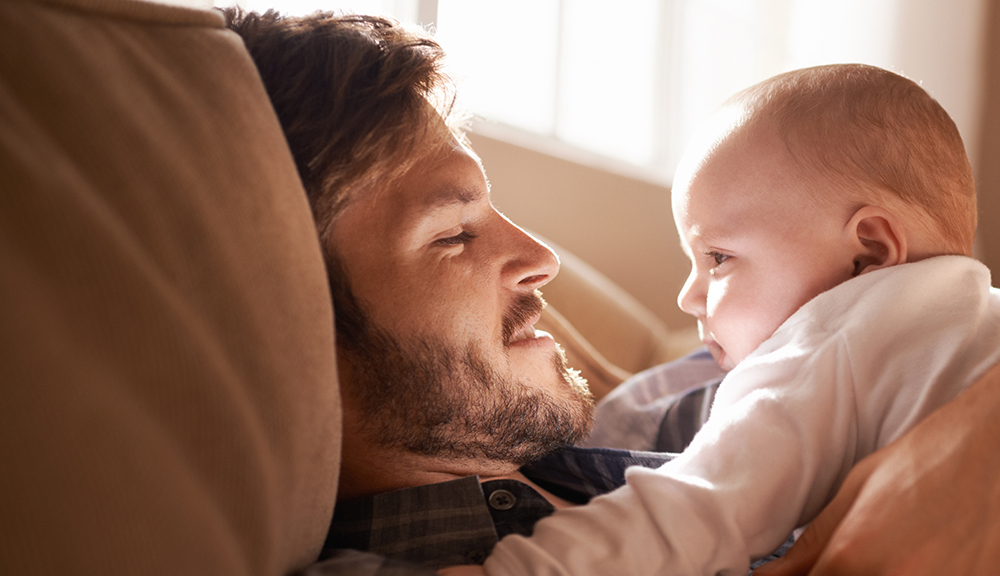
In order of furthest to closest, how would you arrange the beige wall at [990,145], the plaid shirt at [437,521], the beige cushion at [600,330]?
the beige wall at [990,145] < the beige cushion at [600,330] < the plaid shirt at [437,521]

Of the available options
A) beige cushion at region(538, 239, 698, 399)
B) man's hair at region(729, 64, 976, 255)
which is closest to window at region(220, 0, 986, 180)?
beige cushion at region(538, 239, 698, 399)

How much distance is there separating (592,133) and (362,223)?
2002mm

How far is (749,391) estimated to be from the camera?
28.1 inches

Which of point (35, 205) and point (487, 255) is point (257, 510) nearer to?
point (35, 205)

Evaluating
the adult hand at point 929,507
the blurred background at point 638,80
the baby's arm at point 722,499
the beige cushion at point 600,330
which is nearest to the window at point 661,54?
the blurred background at point 638,80

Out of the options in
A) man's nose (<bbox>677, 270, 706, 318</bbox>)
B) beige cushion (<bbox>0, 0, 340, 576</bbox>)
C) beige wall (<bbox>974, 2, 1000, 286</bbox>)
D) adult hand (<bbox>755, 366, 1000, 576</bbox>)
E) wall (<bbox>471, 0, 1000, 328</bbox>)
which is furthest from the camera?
beige wall (<bbox>974, 2, 1000, 286</bbox>)

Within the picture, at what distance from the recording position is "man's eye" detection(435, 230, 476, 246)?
84 cm

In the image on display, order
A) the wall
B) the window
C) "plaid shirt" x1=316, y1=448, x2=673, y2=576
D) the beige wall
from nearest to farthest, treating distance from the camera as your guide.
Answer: "plaid shirt" x1=316, y1=448, x2=673, y2=576, the wall, the window, the beige wall

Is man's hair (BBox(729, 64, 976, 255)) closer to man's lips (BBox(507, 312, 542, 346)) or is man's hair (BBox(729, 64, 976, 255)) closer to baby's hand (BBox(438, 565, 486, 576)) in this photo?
man's lips (BBox(507, 312, 542, 346))

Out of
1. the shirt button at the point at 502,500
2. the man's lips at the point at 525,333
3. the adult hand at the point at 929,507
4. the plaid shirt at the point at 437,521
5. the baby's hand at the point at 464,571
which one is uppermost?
the adult hand at the point at 929,507

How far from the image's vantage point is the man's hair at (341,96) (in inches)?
29.1

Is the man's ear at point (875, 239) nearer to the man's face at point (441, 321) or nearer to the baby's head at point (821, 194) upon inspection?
the baby's head at point (821, 194)

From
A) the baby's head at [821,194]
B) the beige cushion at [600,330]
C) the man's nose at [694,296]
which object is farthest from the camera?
the beige cushion at [600,330]

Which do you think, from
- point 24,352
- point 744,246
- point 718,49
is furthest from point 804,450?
point 718,49
